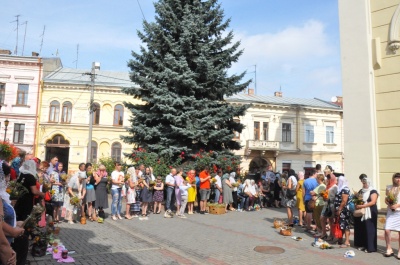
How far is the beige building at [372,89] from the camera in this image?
1080 centimetres

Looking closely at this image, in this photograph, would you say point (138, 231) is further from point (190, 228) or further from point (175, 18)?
point (175, 18)

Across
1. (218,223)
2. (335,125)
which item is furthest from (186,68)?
(335,125)

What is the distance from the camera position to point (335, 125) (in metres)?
41.7

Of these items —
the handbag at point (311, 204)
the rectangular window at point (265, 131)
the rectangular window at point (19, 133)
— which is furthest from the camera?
the rectangular window at point (265, 131)

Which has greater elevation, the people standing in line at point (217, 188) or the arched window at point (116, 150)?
the arched window at point (116, 150)

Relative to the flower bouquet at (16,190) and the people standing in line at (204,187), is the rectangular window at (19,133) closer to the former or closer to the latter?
the people standing in line at (204,187)

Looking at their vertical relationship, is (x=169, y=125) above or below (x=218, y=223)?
above

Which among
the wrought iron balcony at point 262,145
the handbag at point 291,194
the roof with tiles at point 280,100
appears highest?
the roof with tiles at point 280,100

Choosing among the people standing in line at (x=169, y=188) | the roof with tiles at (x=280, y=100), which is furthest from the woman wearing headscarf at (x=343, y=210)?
the roof with tiles at (x=280, y=100)

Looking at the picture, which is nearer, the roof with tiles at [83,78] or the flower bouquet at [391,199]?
the flower bouquet at [391,199]

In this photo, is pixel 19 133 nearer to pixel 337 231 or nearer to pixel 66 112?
pixel 66 112

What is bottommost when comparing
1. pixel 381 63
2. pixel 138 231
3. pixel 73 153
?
pixel 138 231

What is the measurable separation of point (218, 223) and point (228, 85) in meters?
7.49

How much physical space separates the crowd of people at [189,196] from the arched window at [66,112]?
2325 centimetres
